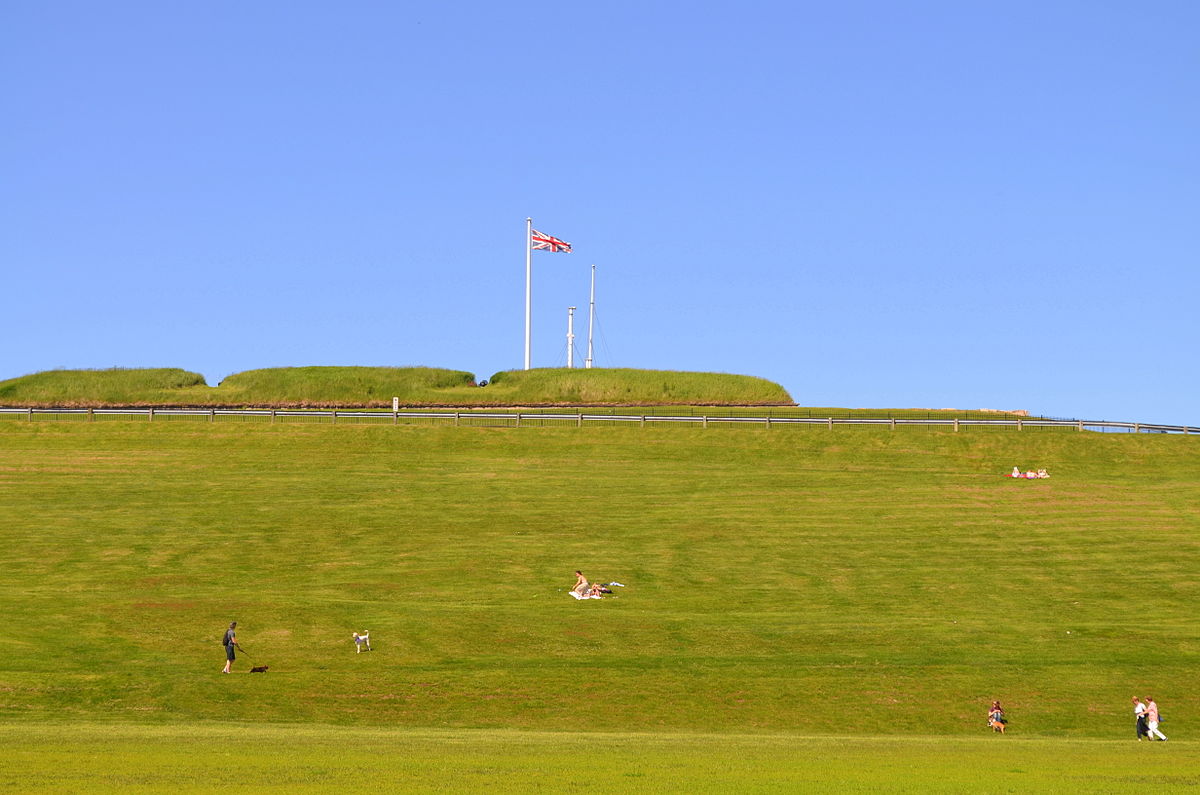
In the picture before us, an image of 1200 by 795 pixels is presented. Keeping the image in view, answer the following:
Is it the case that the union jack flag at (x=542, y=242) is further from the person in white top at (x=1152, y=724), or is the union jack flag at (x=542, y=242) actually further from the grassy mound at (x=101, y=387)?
the person in white top at (x=1152, y=724)

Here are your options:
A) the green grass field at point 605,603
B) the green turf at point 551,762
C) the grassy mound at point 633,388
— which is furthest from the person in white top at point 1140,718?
the grassy mound at point 633,388

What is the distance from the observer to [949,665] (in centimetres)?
3528

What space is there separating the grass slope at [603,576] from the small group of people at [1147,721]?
1.35m

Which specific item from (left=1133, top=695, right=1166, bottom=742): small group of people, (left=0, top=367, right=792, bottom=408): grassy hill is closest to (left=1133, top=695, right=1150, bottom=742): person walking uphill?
(left=1133, top=695, right=1166, bottom=742): small group of people

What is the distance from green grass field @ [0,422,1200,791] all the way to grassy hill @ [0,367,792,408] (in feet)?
77.4

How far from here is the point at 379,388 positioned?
10069 centimetres

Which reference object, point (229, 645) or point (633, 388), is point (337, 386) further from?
point (229, 645)

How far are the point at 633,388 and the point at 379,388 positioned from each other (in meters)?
19.8

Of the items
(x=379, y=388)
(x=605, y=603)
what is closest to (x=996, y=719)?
(x=605, y=603)

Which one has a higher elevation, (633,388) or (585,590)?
(633,388)

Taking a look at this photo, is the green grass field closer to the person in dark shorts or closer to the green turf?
the green turf

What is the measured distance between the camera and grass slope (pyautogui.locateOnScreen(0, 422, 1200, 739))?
3203 centimetres

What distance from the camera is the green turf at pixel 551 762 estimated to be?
20938mm

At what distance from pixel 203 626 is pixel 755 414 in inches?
2183
